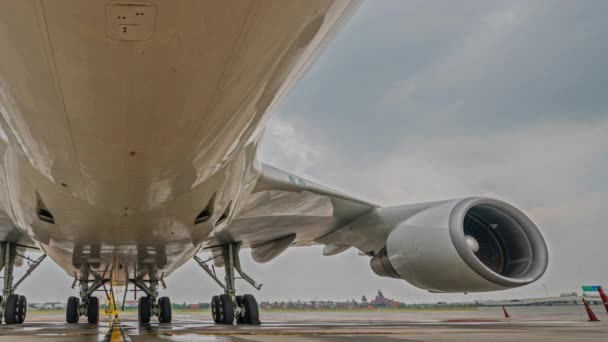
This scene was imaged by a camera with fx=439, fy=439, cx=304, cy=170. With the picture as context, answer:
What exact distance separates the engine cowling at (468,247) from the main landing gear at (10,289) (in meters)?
7.64

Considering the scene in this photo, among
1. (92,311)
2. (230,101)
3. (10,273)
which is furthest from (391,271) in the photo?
(92,311)

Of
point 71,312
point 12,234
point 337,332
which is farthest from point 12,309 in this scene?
point 337,332

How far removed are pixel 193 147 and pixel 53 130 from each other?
767 millimetres

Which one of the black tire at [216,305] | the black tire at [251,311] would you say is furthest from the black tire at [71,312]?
the black tire at [251,311]

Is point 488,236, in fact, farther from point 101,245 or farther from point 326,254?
point 101,245

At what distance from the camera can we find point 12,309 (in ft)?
30.6

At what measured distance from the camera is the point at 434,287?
20.4 feet

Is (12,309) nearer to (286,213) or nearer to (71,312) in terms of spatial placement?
(71,312)

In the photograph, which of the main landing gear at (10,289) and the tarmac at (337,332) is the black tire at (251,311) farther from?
the main landing gear at (10,289)

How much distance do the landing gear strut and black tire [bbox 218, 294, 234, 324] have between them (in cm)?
244

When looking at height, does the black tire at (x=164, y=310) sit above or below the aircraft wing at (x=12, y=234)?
below

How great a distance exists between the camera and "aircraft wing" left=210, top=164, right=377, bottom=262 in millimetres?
5844

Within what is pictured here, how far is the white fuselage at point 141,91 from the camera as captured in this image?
165cm

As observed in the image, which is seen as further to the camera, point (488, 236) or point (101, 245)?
point (488, 236)
